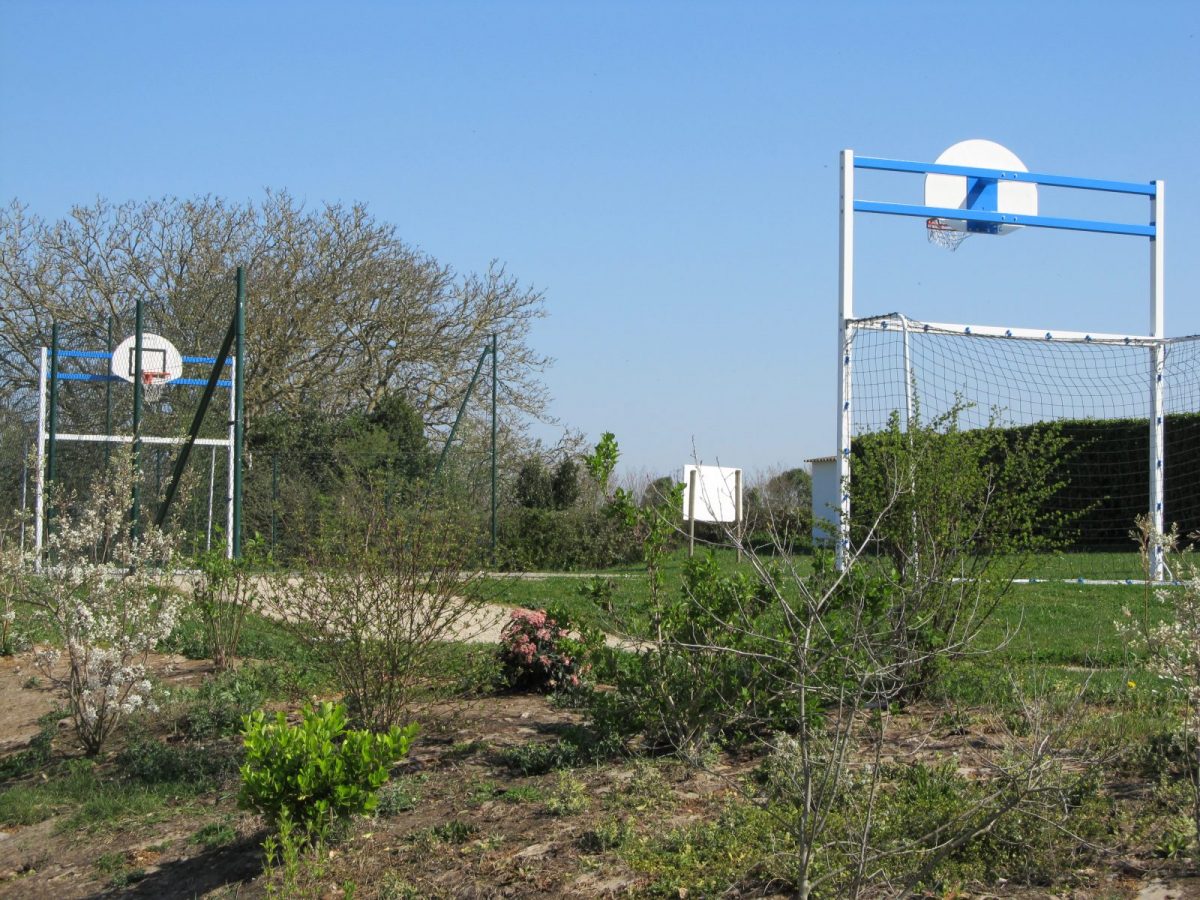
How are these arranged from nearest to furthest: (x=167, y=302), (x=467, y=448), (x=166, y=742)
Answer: (x=166, y=742) < (x=467, y=448) < (x=167, y=302)

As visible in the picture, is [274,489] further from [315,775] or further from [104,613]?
[315,775]

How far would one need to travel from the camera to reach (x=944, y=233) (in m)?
12.9

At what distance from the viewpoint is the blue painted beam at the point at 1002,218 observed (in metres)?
11.8

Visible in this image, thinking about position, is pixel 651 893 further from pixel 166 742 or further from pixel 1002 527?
pixel 166 742

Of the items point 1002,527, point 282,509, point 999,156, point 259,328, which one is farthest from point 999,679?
point 259,328

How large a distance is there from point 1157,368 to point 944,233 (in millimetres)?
2814

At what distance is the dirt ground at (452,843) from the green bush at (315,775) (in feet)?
0.68

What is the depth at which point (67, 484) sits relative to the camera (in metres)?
16.0

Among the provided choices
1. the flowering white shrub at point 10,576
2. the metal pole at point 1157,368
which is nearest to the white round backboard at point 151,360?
the flowering white shrub at point 10,576

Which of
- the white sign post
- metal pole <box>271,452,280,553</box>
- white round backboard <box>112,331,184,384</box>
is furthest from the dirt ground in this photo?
metal pole <box>271,452,280,553</box>

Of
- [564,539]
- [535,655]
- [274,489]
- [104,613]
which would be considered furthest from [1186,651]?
[274,489]

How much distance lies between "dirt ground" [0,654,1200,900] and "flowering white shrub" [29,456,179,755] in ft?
2.89

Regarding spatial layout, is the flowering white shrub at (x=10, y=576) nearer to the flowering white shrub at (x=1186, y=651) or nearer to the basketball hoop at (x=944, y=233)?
the flowering white shrub at (x=1186, y=651)

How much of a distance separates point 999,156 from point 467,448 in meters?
9.91
